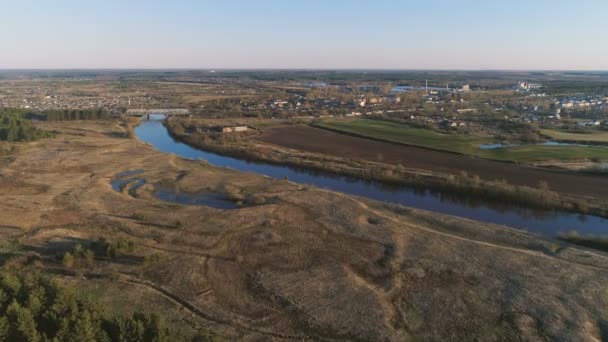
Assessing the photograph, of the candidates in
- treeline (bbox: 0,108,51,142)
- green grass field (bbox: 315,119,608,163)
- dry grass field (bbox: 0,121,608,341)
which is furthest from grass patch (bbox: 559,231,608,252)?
treeline (bbox: 0,108,51,142)

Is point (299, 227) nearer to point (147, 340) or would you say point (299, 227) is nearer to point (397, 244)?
point (397, 244)

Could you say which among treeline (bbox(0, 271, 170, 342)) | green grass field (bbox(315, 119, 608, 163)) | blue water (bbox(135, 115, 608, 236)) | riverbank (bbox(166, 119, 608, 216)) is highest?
Answer: green grass field (bbox(315, 119, 608, 163))

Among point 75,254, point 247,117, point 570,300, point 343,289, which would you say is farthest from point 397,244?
point 247,117

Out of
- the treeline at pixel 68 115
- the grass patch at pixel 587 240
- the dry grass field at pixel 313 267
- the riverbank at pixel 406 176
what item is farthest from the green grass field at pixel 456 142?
the treeline at pixel 68 115

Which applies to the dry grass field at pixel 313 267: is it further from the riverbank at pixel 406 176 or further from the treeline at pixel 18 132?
the treeline at pixel 18 132

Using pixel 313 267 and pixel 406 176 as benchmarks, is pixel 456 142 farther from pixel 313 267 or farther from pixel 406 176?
pixel 313 267

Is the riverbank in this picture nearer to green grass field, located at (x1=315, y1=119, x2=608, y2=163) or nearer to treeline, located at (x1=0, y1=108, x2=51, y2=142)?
green grass field, located at (x1=315, y1=119, x2=608, y2=163)
